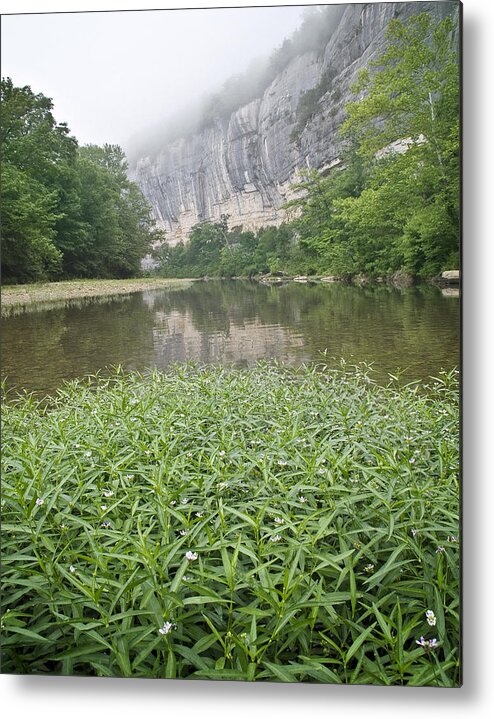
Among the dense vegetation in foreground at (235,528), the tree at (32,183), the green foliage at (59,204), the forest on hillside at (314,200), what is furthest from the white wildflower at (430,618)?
the tree at (32,183)

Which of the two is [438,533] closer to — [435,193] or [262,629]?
[262,629]

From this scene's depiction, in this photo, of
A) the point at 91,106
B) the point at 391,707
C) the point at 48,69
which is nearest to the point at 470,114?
the point at 91,106

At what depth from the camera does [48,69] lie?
223cm

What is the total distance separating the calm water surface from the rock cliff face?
0.27 m

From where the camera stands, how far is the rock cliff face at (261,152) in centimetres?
209

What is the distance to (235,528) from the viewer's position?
1.99 metres

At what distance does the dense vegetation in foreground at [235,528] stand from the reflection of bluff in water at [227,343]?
0.19 ft

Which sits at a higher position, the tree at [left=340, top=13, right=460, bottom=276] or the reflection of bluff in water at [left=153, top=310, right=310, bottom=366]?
the tree at [left=340, top=13, right=460, bottom=276]

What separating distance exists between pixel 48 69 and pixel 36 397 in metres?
1.16

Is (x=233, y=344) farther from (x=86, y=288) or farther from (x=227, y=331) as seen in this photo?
(x=86, y=288)

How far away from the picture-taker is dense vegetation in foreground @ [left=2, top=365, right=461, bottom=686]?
6.18 feet

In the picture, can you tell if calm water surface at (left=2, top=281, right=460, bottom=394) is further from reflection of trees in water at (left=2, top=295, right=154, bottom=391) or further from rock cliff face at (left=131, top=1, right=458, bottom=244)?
rock cliff face at (left=131, top=1, right=458, bottom=244)

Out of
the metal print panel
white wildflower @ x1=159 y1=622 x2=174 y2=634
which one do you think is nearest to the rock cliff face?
the metal print panel

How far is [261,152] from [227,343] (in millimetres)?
688
